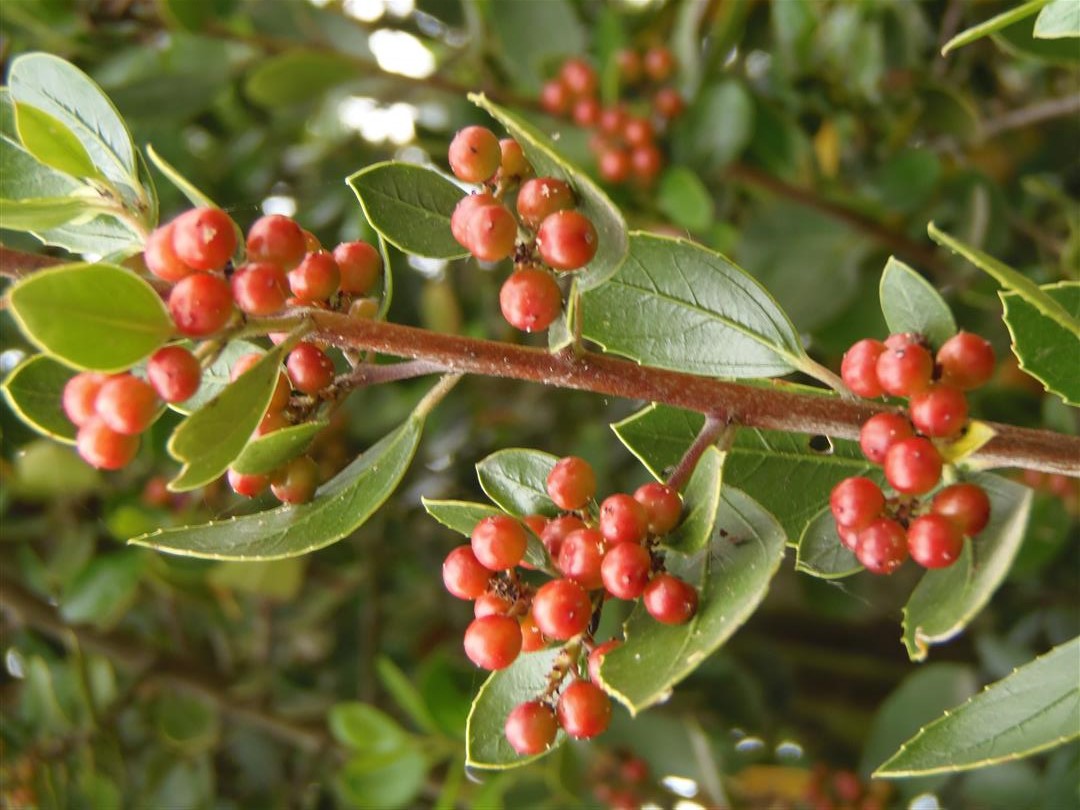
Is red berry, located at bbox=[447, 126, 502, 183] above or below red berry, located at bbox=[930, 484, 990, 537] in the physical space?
above

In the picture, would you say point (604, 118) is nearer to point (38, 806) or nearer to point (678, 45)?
point (678, 45)

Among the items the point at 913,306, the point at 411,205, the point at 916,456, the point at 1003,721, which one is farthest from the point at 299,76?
the point at 1003,721

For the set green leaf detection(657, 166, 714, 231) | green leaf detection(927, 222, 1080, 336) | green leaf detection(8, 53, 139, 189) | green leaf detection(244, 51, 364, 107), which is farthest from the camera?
green leaf detection(244, 51, 364, 107)

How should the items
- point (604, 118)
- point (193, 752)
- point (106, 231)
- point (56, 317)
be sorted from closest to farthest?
point (56, 317)
point (106, 231)
point (604, 118)
point (193, 752)

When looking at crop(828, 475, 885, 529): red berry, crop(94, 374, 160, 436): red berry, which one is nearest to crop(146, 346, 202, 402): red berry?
crop(94, 374, 160, 436): red berry

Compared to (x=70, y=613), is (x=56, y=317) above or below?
above

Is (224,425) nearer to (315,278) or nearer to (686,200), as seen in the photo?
(315,278)

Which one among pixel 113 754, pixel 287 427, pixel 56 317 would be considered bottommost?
pixel 113 754

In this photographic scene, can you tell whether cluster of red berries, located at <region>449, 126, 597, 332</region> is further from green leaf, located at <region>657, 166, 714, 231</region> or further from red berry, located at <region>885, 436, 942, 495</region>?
green leaf, located at <region>657, 166, 714, 231</region>

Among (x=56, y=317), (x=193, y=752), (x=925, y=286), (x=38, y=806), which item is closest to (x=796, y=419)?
(x=925, y=286)
